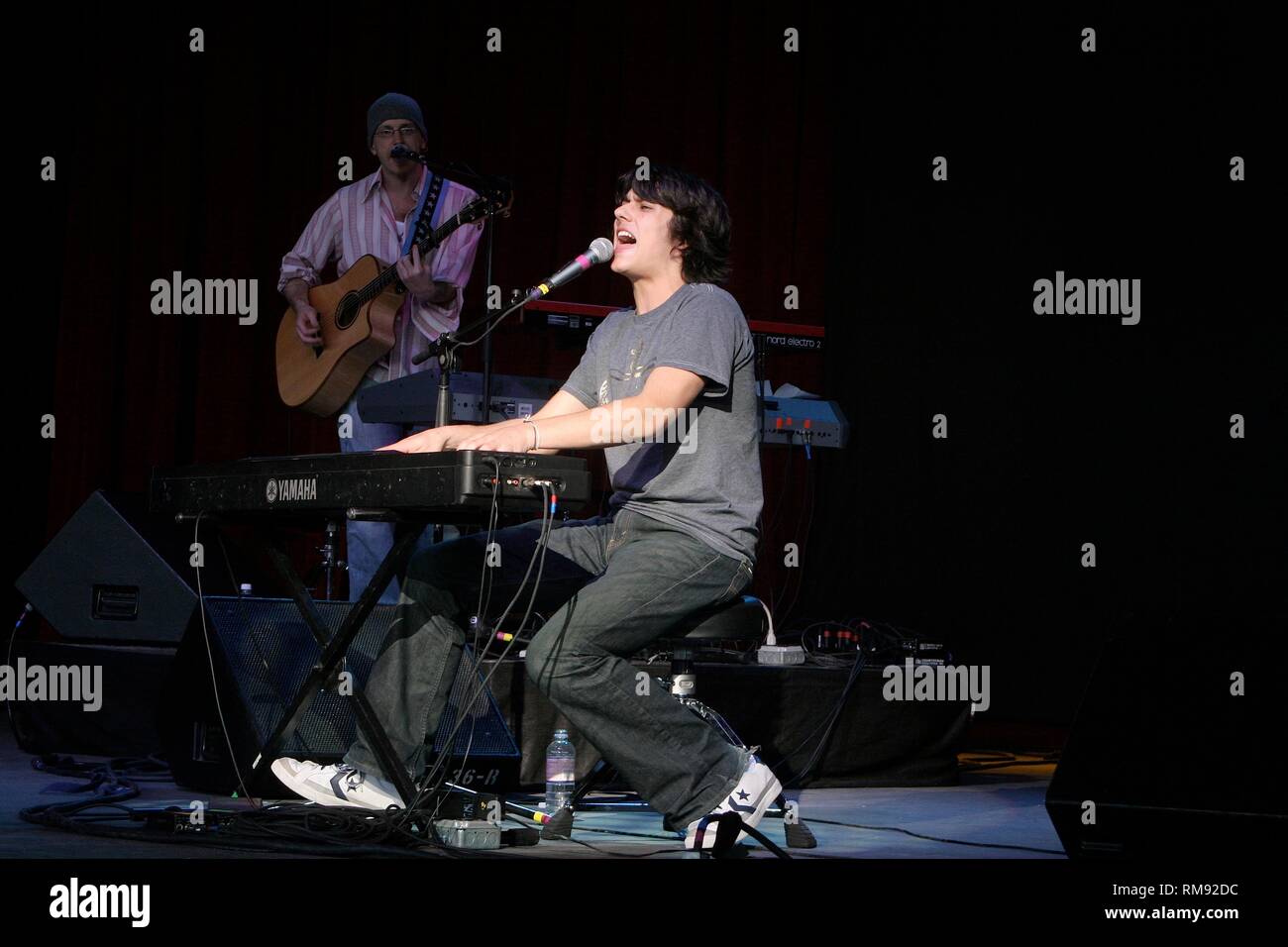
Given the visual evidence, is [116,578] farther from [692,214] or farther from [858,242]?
[858,242]

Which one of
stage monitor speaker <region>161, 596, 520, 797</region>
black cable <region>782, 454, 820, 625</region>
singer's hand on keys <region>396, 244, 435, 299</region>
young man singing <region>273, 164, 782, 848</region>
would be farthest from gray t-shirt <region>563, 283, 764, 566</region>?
black cable <region>782, 454, 820, 625</region>

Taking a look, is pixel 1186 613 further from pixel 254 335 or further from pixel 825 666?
pixel 254 335

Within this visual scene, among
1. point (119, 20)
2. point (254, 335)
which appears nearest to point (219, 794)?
Result: point (254, 335)

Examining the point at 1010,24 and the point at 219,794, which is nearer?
the point at 219,794

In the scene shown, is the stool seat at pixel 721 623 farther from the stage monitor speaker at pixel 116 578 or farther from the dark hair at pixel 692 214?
the stage monitor speaker at pixel 116 578

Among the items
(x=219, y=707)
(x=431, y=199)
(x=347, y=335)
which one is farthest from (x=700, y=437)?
(x=347, y=335)

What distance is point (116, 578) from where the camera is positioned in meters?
3.88

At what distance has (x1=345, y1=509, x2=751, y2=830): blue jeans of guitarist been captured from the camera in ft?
8.50

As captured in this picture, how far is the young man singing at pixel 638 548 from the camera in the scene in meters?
2.58

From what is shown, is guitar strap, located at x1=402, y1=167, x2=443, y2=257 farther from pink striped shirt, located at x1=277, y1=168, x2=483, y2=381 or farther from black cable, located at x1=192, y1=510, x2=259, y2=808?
black cable, located at x1=192, y1=510, x2=259, y2=808

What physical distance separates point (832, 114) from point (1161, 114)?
48.9 inches

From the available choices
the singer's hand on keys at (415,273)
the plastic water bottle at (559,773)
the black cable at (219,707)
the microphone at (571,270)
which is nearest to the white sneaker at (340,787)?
the black cable at (219,707)

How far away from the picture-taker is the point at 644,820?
3.11 m

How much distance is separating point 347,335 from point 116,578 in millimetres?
1069
